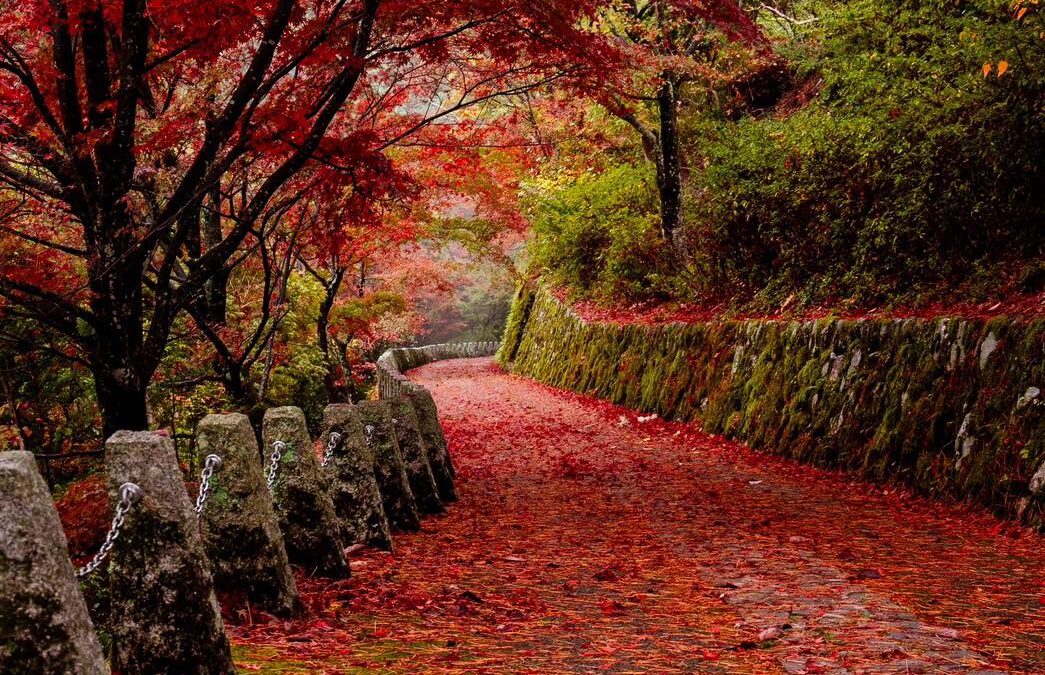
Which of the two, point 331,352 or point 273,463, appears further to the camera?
point 331,352

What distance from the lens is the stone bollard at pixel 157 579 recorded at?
289 cm

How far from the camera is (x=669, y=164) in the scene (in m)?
14.9

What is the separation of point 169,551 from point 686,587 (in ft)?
10.5

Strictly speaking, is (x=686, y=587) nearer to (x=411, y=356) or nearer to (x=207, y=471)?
(x=207, y=471)

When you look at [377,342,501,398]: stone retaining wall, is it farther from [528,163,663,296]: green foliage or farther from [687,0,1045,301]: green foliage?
[687,0,1045,301]: green foliage

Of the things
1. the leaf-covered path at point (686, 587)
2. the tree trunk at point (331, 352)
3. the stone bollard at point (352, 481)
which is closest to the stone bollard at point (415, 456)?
the leaf-covered path at point (686, 587)

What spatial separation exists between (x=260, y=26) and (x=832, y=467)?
6.90 meters

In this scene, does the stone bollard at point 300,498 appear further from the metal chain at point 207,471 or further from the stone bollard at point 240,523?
the metal chain at point 207,471

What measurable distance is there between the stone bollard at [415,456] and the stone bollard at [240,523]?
342cm

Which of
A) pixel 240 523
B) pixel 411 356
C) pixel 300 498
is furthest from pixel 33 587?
pixel 411 356

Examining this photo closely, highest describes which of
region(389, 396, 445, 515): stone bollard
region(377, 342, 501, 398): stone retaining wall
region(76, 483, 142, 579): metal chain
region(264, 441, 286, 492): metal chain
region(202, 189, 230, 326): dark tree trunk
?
region(202, 189, 230, 326): dark tree trunk

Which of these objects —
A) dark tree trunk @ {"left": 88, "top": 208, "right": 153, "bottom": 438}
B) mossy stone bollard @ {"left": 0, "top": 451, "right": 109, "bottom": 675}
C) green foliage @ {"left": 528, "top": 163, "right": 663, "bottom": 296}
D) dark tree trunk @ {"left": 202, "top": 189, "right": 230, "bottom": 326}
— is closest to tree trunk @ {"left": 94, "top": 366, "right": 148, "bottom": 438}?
dark tree trunk @ {"left": 88, "top": 208, "right": 153, "bottom": 438}

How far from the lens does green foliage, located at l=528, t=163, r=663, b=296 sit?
17.0 metres

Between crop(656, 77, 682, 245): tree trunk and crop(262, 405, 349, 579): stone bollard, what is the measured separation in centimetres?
1127
